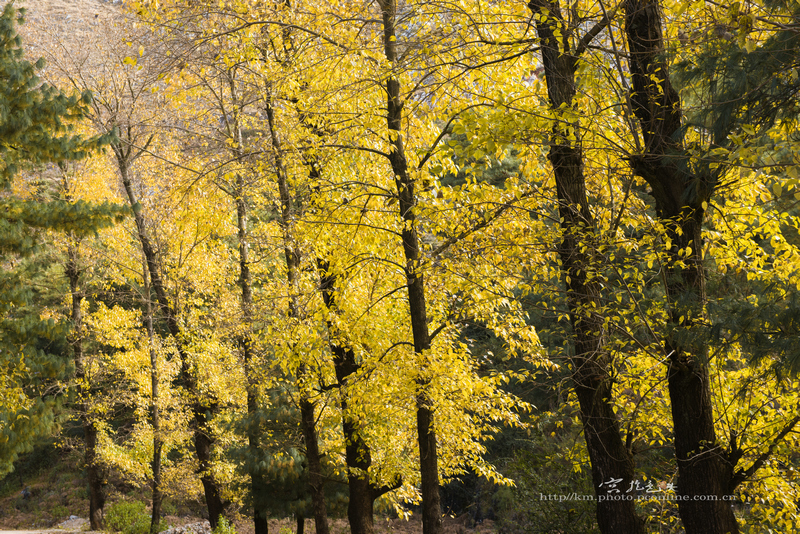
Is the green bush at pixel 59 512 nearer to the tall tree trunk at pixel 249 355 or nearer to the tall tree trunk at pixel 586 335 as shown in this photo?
the tall tree trunk at pixel 249 355

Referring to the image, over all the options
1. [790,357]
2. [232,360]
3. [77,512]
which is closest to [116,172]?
[232,360]

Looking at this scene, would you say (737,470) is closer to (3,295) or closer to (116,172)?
(3,295)

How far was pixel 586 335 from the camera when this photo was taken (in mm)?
4453

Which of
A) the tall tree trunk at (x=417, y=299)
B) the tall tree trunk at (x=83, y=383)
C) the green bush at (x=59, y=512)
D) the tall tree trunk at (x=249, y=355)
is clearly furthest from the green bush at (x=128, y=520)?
the tall tree trunk at (x=417, y=299)

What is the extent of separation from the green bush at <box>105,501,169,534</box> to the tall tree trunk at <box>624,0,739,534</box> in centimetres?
1317

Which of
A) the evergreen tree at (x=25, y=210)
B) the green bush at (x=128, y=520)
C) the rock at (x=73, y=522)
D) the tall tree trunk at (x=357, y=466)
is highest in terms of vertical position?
the evergreen tree at (x=25, y=210)

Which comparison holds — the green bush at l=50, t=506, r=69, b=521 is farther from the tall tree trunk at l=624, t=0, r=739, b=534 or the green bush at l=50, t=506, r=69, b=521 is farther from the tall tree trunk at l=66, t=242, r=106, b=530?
the tall tree trunk at l=624, t=0, r=739, b=534

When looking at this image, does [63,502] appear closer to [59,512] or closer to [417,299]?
[59,512]

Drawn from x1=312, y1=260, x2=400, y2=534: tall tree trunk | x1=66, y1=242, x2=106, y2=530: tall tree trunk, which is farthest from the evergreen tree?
x1=66, y1=242, x2=106, y2=530: tall tree trunk

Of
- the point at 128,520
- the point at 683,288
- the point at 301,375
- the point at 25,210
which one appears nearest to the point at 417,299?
the point at 301,375

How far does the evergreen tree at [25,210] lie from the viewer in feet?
22.5

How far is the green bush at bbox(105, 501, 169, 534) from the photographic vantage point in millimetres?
13797

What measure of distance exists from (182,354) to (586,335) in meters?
9.36

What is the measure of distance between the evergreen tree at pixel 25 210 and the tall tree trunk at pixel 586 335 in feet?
18.8
